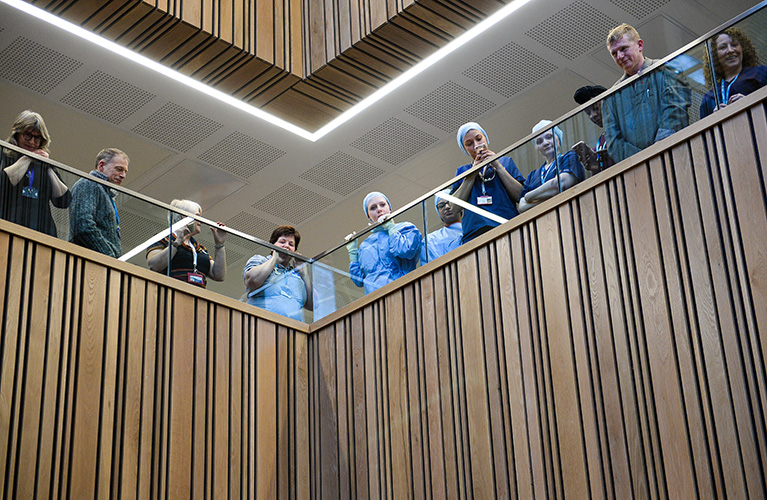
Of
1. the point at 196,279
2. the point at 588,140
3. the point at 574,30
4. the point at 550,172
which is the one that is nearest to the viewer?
the point at 588,140

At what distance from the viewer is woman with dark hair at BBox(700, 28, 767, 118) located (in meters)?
5.20

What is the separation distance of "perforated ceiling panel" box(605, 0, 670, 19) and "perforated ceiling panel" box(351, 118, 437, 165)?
93.9 inches

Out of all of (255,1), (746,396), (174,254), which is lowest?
(746,396)

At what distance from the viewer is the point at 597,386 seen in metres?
5.55

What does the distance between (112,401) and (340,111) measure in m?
4.20

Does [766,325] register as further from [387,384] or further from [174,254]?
[174,254]

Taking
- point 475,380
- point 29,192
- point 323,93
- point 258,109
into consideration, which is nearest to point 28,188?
point 29,192

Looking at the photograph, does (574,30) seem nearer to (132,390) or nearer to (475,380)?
(475,380)

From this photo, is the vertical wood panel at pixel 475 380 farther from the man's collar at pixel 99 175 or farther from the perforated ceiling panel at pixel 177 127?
the perforated ceiling panel at pixel 177 127

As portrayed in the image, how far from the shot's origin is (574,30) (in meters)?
8.79

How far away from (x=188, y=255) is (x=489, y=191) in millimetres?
2111

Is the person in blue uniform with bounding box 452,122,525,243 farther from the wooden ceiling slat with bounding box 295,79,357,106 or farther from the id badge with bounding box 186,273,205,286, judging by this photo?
the wooden ceiling slat with bounding box 295,79,357,106

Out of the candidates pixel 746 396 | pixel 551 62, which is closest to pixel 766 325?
pixel 746 396

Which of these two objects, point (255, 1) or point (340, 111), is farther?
point (340, 111)
